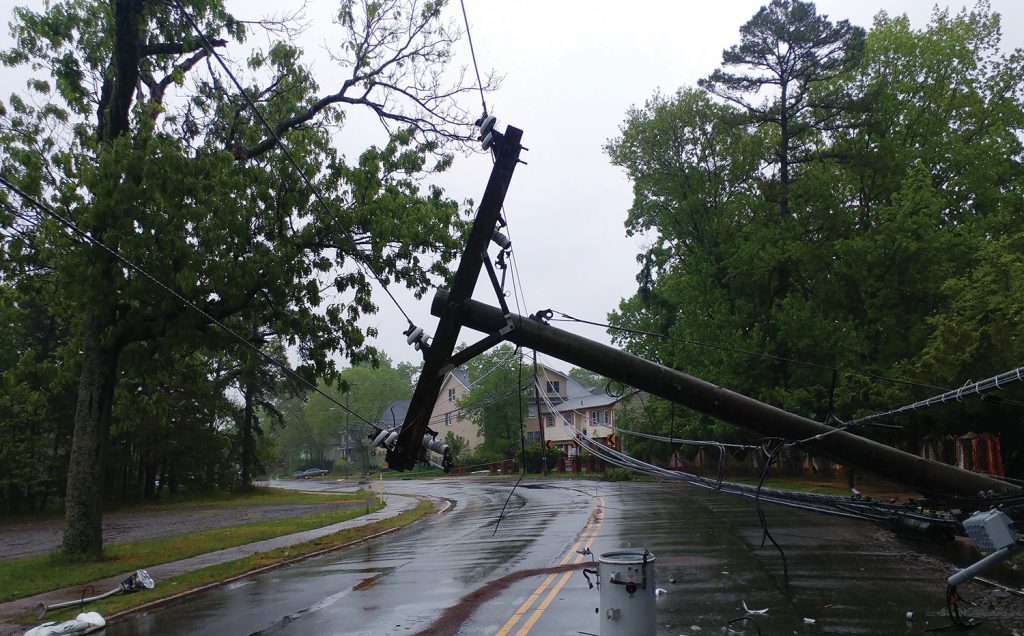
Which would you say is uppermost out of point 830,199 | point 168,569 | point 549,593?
point 830,199

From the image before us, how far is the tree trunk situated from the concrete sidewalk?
5.66 feet

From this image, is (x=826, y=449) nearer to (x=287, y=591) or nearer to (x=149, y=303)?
(x=287, y=591)

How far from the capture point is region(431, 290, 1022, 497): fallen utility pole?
309 inches

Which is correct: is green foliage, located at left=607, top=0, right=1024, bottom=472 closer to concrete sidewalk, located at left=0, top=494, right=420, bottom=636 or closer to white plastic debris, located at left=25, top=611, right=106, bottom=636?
concrete sidewalk, located at left=0, top=494, right=420, bottom=636

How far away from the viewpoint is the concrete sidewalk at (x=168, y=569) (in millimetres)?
11023

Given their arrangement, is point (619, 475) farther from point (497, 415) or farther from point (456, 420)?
point (456, 420)

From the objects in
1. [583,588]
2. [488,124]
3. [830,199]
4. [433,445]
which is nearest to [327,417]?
[830,199]

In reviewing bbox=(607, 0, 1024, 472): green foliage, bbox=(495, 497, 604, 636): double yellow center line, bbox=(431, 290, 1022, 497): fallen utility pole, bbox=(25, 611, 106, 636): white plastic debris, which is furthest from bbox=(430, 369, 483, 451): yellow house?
bbox=(431, 290, 1022, 497): fallen utility pole

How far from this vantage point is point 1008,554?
5.09 m

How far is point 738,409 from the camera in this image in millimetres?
8148

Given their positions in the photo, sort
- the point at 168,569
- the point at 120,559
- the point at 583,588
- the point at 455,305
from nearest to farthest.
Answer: the point at 455,305, the point at 583,588, the point at 168,569, the point at 120,559

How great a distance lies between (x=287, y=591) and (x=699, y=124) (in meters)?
32.2

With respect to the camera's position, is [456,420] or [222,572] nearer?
[222,572]

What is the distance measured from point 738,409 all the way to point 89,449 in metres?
13.9
